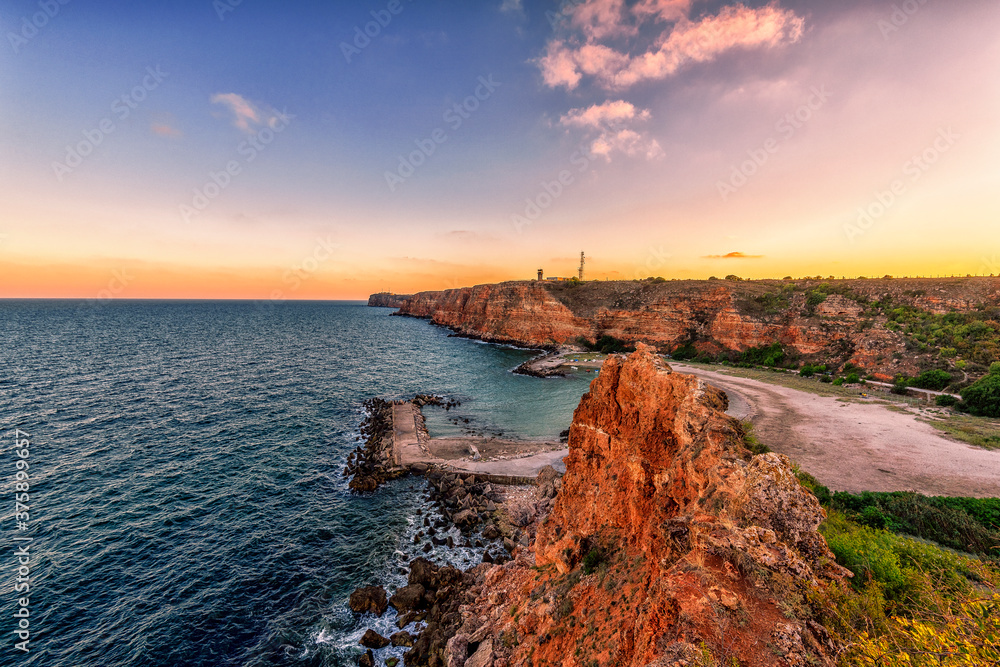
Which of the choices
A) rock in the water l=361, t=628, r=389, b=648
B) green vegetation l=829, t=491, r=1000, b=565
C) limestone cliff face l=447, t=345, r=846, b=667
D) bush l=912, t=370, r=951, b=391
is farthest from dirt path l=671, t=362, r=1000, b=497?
rock in the water l=361, t=628, r=389, b=648

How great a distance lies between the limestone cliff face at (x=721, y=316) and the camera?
51.4 m

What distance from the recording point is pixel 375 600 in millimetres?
17641

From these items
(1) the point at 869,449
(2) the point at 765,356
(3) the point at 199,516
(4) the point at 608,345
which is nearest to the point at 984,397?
(1) the point at 869,449

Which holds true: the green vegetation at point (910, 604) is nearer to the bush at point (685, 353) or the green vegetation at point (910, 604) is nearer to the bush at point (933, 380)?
the bush at point (933, 380)

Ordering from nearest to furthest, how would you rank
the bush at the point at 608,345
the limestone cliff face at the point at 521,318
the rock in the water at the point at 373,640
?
the rock in the water at the point at 373,640, the bush at the point at 608,345, the limestone cliff face at the point at 521,318

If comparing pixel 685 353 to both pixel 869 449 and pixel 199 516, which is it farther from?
pixel 199 516

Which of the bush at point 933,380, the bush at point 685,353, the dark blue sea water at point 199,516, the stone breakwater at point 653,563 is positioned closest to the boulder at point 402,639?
the stone breakwater at point 653,563

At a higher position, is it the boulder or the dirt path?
the dirt path

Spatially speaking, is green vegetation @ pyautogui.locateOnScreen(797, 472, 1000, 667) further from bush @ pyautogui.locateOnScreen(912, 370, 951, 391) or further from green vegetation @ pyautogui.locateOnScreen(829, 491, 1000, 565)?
bush @ pyautogui.locateOnScreen(912, 370, 951, 391)

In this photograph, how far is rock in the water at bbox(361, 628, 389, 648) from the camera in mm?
15695

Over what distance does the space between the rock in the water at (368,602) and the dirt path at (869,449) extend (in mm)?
25318

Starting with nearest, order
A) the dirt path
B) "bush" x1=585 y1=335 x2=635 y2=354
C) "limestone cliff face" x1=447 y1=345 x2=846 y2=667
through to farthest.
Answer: "limestone cliff face" x1=447 y1=345 x2=846 y2=667, the dirt path, "bush" x1=585 y1=335 x2=635 y2=354

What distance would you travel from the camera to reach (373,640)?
15711mm

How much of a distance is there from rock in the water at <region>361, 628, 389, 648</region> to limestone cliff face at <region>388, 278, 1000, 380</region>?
63.1 meters
